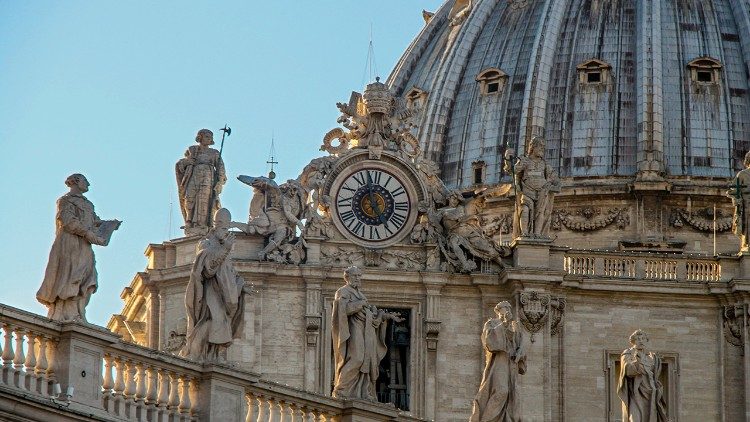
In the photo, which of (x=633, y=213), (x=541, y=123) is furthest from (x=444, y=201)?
(x=541, y=123)

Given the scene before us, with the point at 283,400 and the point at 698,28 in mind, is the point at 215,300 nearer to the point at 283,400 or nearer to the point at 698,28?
the point at 283,400

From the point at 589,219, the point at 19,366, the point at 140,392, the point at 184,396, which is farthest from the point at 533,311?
the point at 19,366

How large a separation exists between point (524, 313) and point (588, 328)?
1.87 metres

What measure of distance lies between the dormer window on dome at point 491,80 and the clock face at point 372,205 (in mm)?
28907

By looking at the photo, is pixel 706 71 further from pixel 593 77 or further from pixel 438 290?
pixel 438 290

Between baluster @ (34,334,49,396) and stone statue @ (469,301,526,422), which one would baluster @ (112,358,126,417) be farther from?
stone statue @ (469,301,526,422)

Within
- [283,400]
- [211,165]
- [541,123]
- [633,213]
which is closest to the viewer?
[283,400]

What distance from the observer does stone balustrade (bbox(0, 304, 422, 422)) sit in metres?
34.0

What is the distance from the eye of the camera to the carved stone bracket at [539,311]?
220 ft

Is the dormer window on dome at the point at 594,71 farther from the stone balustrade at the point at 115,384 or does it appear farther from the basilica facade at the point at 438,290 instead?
the stone balustrade at the point at 115,384

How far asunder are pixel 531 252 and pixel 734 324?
4.73 meters

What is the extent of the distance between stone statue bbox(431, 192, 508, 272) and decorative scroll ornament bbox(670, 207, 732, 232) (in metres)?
18.3

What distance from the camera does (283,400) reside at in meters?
37.5

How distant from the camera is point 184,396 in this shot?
36.4 meters
